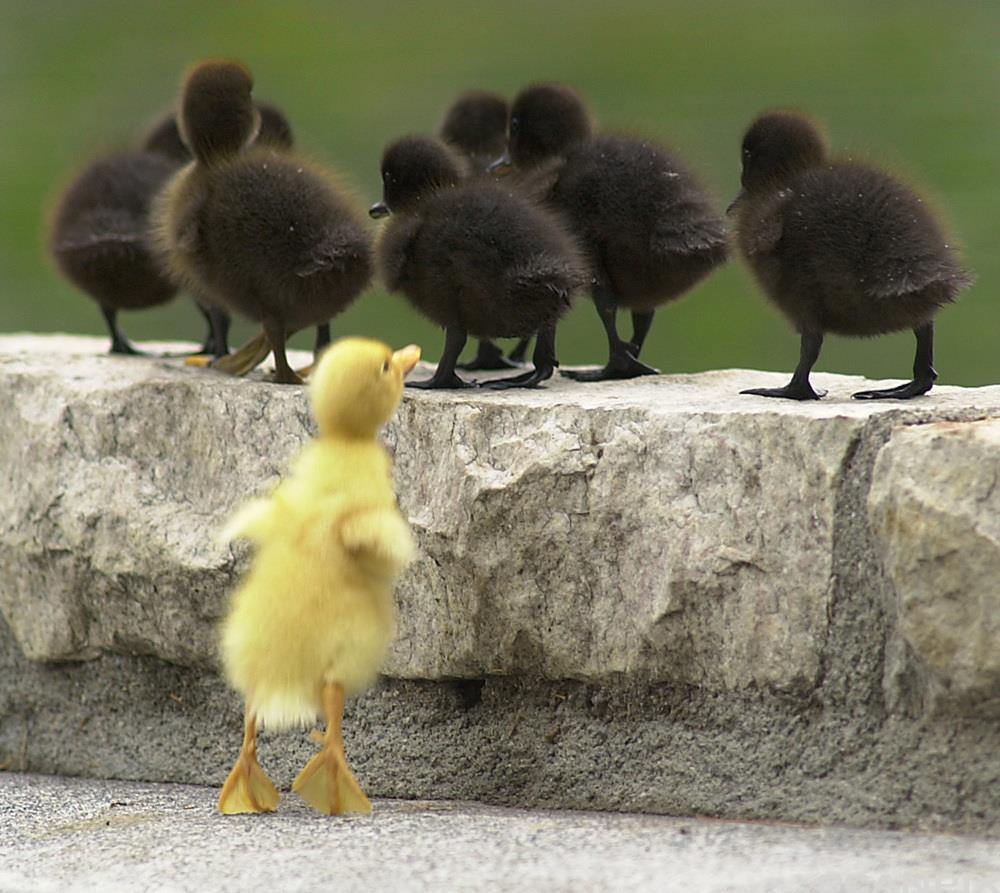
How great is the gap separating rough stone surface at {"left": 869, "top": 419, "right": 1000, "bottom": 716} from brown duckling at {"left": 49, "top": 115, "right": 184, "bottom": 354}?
2.76m

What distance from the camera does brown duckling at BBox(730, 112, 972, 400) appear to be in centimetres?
389

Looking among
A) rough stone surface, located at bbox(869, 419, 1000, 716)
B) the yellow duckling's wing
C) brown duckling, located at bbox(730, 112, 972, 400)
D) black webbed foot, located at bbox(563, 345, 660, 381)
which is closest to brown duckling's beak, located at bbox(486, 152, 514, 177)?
black webbed foot, located at bbox(563, 345, 660, 381)

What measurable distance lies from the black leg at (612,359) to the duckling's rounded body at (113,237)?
4.77 feet

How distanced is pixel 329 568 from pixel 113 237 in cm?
229

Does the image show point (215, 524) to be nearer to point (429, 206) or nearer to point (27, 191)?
point (429, 206)

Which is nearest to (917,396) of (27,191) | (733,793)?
(733,793)

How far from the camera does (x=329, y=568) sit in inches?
138

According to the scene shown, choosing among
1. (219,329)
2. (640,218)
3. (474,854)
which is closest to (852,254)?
(640,218)

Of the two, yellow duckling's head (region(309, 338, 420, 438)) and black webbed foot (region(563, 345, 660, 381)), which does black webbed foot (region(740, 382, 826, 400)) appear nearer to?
black webbed foot (region(563, 345, 660, 381))

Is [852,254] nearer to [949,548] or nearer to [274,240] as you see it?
[949,548]

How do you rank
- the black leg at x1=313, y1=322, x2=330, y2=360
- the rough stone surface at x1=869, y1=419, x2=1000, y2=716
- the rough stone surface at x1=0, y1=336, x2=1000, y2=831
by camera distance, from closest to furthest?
the rough stone surface at x1=869, y1=419, x2=1000, y2=716
the rough stone surface at x1=0, y1=336, x2=1000, y2=831
the black leg at x1=313, y1=322, x2=330, y2=360

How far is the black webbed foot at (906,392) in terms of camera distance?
12.8 feet

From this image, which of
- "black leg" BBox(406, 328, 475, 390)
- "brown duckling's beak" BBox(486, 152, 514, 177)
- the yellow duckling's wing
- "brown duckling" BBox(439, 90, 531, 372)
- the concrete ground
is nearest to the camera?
the concrete ground

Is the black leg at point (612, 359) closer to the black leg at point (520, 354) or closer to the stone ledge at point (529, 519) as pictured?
the stone ledge at point (529, 519)
